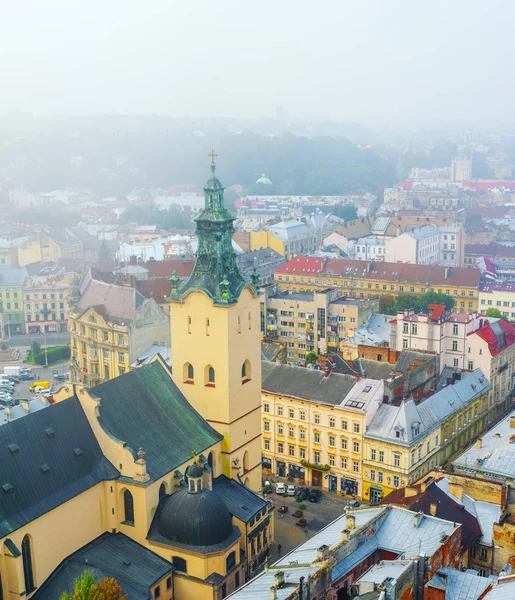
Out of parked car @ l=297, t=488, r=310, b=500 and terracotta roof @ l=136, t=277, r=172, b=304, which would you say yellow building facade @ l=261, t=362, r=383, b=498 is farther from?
terracotta roof @ l=136, t=277, r=172, b=304

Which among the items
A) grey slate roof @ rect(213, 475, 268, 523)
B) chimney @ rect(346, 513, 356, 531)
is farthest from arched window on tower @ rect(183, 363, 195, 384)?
chimney @ rect(346, 513, 356, 531)

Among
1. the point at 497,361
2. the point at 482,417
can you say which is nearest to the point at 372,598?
the point at 482,417

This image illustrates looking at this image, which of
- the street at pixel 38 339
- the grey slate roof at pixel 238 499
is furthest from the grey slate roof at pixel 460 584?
the street at pixel 38 339

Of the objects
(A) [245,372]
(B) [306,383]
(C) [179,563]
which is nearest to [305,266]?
(B) [306,383]

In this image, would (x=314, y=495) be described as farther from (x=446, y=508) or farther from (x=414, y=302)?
(x=414, y=302)

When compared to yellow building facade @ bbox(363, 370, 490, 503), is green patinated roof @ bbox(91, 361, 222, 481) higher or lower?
higher

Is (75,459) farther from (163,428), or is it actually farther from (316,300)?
(316,300)

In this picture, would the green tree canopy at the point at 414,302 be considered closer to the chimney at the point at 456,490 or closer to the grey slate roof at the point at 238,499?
the chimney at the point at 456,490
